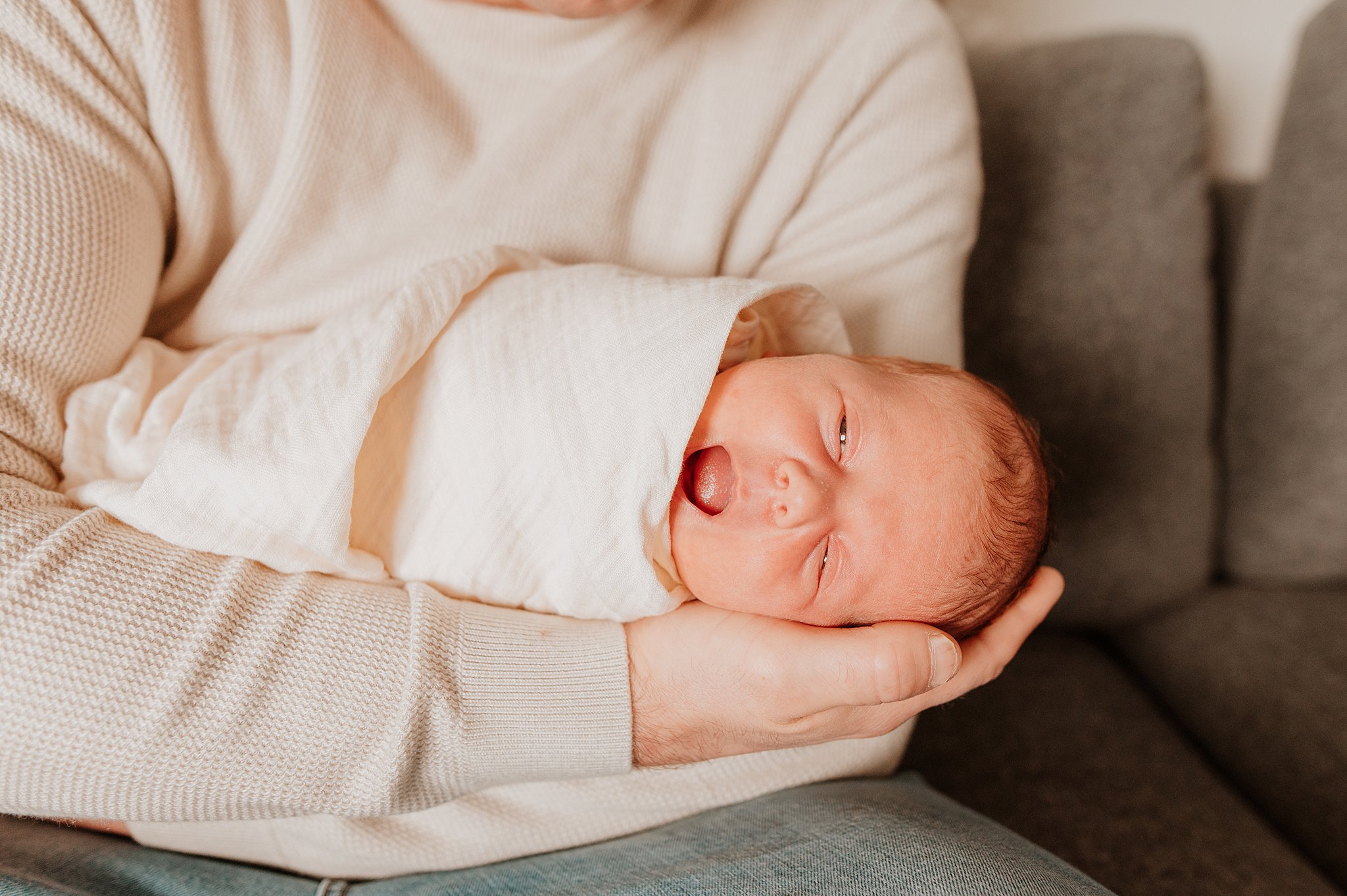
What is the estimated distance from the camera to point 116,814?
754 millimetres

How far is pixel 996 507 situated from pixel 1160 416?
2.55 ft

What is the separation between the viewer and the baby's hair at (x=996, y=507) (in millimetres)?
894

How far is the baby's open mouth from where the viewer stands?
95 cm

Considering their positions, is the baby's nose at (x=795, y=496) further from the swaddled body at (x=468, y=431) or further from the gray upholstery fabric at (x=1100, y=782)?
the gray upholstery fabric at (x=1100, y=782)

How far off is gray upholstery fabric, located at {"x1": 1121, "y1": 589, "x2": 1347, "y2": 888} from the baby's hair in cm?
74

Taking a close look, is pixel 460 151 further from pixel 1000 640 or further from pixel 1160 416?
pixel 1160 416

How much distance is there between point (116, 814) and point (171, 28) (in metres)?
0.77

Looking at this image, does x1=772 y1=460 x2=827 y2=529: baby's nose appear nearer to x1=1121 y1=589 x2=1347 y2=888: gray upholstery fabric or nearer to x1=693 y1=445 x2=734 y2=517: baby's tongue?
x1=693 y1=445 x2=734 y2=517: baby's tongue

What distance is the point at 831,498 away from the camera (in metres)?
0.87

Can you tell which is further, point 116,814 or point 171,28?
point 171,28

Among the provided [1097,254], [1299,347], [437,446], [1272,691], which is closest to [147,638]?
[437,446]

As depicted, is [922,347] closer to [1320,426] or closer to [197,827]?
[1320,426]

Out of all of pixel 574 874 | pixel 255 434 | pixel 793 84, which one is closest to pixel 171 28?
pixel 255 434

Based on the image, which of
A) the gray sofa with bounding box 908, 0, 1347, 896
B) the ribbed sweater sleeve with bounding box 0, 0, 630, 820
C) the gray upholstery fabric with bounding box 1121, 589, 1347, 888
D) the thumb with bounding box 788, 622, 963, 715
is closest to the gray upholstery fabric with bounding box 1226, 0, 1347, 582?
the gray sofa with bounding box 908, 0, 1347, 896
